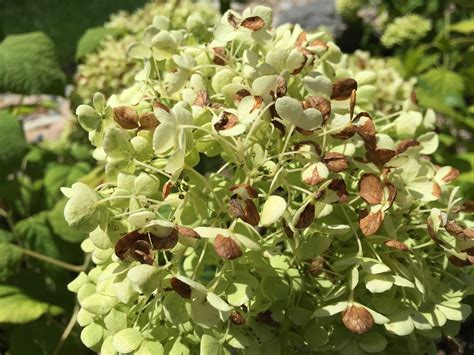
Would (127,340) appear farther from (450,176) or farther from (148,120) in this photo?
(450,176)

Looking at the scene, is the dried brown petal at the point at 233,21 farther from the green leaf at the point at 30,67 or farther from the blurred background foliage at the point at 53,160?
the green leaf at the point at 30,67

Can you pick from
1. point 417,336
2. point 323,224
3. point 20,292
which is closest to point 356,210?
point 323,224

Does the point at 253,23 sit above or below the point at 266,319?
above

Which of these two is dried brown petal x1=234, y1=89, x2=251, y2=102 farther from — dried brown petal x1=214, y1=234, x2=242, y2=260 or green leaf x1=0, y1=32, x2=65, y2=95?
green leaf x1=0, y1=32, x2=65, y2=95

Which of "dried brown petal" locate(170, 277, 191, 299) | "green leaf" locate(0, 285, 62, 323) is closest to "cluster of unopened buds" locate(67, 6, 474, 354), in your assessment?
"dried brown petal" locate(170, 277, 191, 299)

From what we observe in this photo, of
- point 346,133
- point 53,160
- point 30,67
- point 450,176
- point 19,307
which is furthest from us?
point 53,160

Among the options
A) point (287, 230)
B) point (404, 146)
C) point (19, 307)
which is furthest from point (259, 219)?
point (19, 307)

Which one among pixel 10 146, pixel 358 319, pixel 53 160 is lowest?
pixel 53 160

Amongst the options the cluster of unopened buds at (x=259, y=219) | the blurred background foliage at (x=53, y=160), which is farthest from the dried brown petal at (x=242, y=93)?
the blurred background foliage at (x=53, y=160)
